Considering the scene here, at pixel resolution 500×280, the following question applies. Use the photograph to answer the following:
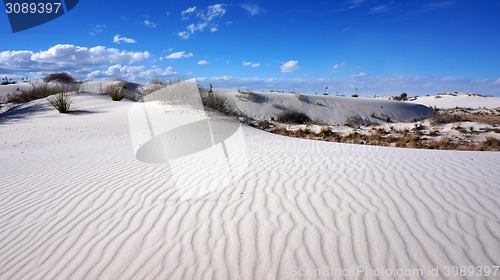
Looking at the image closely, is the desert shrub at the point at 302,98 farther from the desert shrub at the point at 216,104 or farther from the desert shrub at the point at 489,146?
the desert shrub at the point at 489,146

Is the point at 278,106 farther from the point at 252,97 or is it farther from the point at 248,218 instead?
the point at 248,218

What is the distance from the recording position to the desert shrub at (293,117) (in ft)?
62.5

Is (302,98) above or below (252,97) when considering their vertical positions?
below

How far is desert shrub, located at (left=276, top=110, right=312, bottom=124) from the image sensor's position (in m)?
19.1

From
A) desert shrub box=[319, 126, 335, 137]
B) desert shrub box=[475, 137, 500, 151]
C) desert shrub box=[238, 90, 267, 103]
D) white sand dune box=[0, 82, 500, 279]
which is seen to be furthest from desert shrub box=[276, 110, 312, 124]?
white sand dune box=[0, 82, 500, 279]

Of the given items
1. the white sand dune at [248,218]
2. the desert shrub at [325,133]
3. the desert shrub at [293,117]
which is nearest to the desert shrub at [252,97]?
the desert shrub at [293,117]

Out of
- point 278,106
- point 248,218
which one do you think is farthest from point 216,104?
point 248,218

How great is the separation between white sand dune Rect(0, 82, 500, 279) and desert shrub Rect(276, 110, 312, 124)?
43.2 ft

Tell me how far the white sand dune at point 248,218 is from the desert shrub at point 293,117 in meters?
13.2

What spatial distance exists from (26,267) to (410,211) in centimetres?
404

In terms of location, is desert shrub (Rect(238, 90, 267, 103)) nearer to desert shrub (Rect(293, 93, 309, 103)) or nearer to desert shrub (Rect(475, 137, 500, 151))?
desert shrub (Rect(293, 93, 309, 103))

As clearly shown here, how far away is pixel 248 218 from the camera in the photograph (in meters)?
3.24

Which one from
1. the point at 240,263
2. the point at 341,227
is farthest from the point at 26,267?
the point at 341,227

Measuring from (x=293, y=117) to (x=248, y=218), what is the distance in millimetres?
16776
